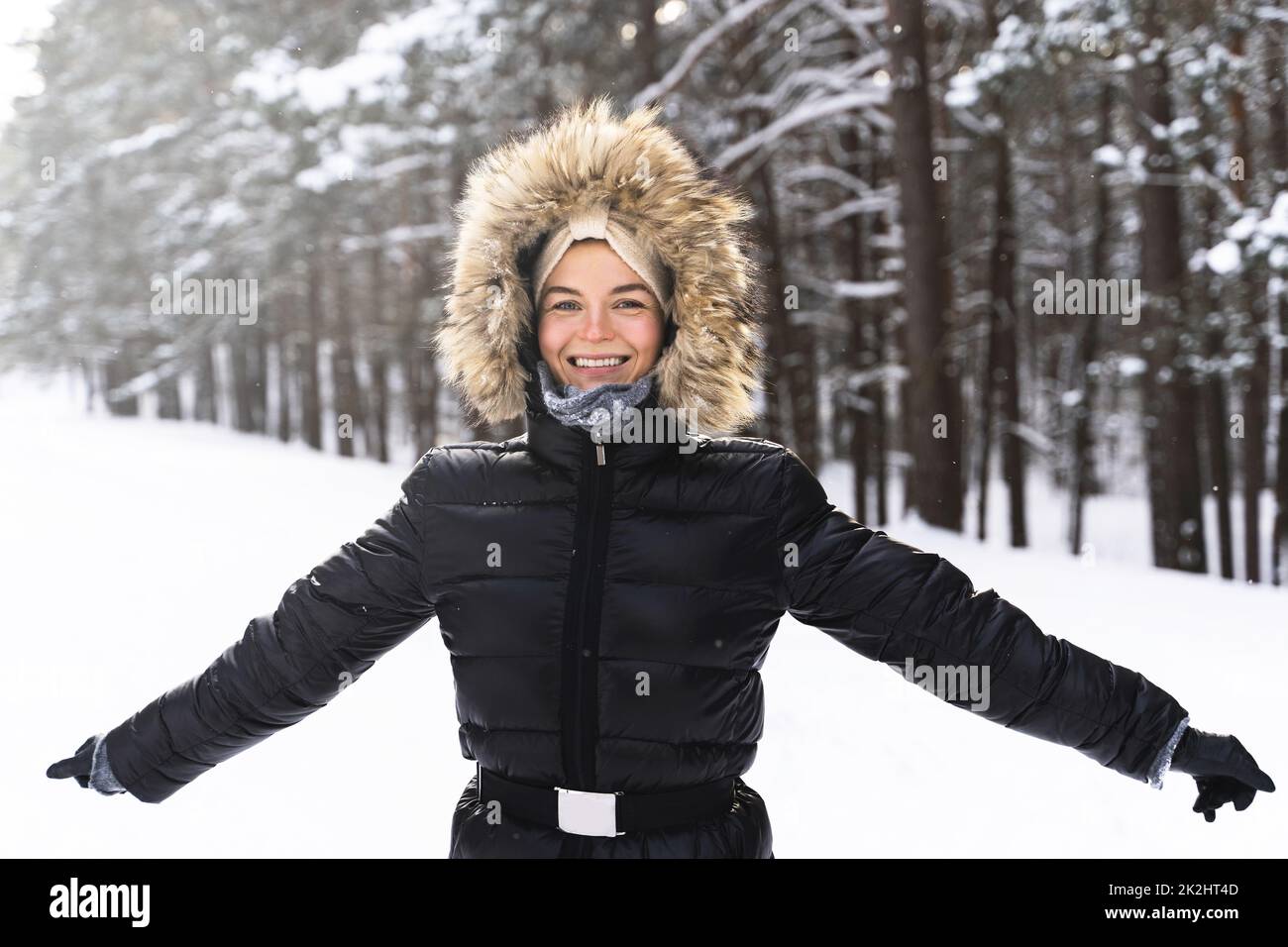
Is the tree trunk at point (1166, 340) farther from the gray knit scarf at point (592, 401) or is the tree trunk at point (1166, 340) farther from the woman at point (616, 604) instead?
the gray knit scarf at point (592, 401)

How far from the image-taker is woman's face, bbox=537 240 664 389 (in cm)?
238

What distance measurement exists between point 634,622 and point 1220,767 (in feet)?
4.62

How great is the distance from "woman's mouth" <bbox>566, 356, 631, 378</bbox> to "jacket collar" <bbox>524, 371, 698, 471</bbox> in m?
0.13

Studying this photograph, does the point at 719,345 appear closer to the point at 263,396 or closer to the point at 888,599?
the point at 888,599

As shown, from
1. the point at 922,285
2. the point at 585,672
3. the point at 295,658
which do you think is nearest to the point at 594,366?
the point at 585,672

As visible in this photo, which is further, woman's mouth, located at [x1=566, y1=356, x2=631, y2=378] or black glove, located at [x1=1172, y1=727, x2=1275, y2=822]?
woman's mouth, located at [x1=566, y1=356, x2=631, y2=378]

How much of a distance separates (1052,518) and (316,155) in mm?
22139

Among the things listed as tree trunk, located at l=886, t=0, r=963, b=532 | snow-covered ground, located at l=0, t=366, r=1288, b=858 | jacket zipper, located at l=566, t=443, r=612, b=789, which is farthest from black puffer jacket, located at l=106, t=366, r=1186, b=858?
tree trunk, located at l=886, t=0, r=963, b=532

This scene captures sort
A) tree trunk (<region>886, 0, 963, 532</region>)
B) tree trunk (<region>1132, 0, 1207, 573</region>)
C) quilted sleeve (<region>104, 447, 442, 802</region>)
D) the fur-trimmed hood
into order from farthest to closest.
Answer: tree trunk (<region>1132, 0, 1207, 573</region>) → tree trunk (<region>886, 0, 963, 532</region>) → the fur-trimmed hood → quilted sleeve (<region>104, 447, 442, 802</region>)

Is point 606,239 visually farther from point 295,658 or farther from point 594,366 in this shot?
point 295,658

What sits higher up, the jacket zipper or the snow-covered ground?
the jacket zipper

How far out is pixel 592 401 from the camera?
2277 mm

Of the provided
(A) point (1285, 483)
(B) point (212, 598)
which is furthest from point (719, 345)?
(A) point (1285, 483)

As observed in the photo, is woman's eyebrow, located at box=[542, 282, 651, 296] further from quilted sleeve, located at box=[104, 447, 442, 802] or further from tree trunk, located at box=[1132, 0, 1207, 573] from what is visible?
tree trunk, located at box=[1132, 0, 1207, 573]
